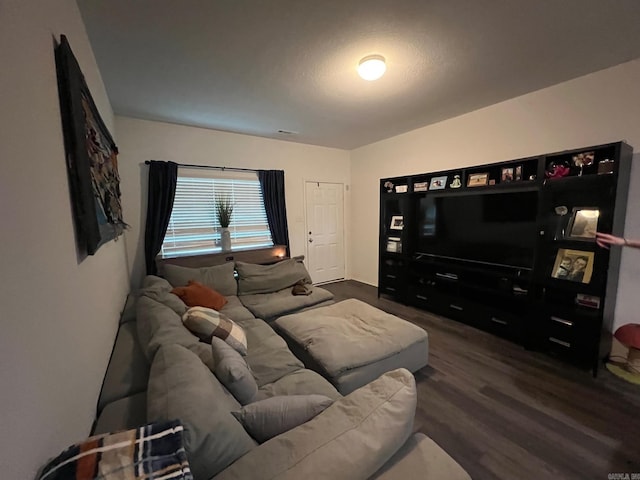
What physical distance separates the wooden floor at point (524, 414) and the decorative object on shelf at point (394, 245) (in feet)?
5.37

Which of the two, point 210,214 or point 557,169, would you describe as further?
point 210,214

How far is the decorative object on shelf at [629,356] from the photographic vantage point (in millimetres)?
2076

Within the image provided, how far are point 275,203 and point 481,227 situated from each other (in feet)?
9.90

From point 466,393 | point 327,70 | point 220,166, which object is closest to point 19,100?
point 327,70

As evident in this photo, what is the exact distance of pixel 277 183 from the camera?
436cm

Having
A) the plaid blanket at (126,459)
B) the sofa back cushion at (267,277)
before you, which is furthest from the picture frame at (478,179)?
the plaid blanket at (126,459)

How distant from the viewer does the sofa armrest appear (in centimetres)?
72

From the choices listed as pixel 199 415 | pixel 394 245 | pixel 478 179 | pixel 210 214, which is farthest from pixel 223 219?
pixel 478 179

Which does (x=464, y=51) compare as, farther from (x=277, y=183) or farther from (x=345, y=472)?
(x=277, y=183)

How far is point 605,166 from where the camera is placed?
2.16 meters

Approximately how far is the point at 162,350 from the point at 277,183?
3453 millimetres

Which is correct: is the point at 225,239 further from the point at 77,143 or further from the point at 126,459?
the point at 126,459

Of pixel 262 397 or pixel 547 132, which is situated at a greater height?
pixel 547 132

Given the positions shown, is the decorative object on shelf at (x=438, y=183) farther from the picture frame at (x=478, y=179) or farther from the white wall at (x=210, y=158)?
the white wall at (x=210, y=158)
